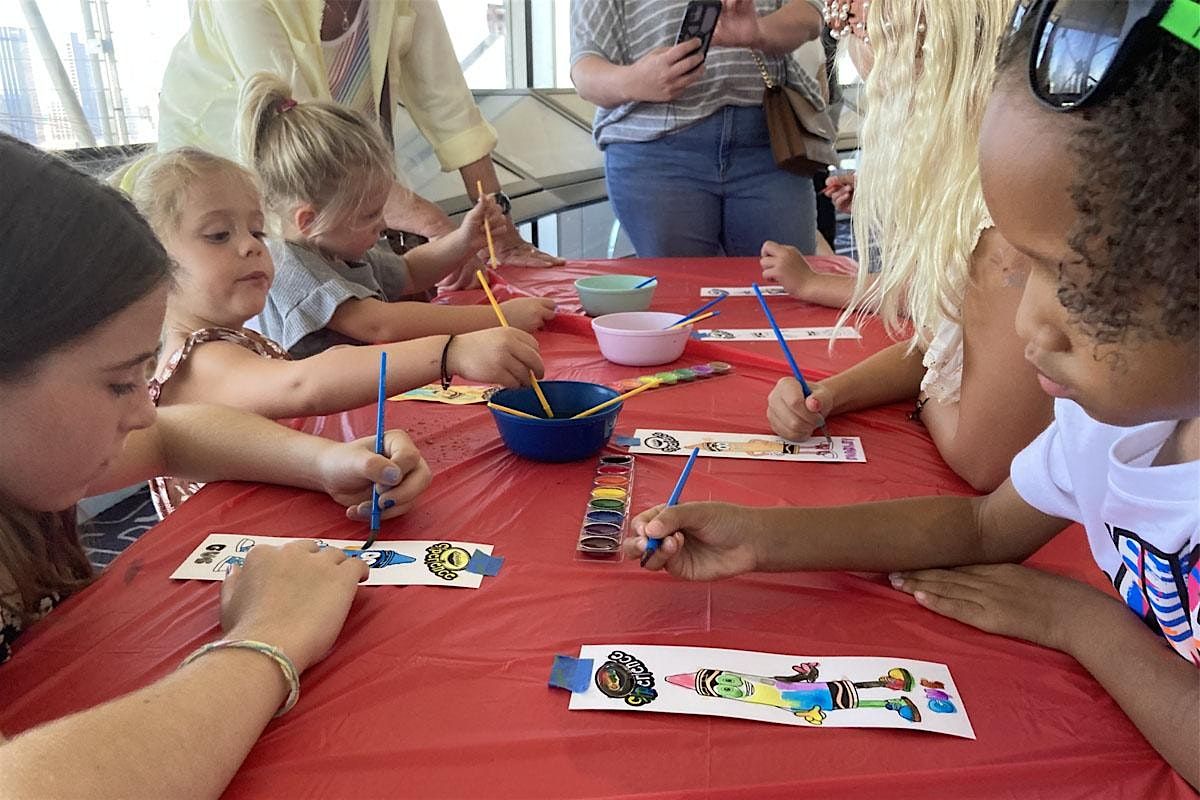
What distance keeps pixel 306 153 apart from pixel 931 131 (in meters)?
1.05

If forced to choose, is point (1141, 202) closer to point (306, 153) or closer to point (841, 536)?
point (841, 536)

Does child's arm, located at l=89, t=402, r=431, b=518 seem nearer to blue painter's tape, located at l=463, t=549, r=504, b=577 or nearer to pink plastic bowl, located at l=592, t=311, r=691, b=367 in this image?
blue painter's tape, located at l=463, t=549, r=504, b=577

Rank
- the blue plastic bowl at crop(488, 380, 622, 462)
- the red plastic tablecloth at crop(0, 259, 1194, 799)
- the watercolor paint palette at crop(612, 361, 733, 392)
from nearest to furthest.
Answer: the red plastic tablecloth at crop(0, 259, 1194, 799)
the blue plastic bowl at crop(488, 380, 622, 462)
the watercolor paint palette at crop(612, 361, 733, 392)

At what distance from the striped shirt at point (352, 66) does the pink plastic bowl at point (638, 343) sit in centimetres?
99

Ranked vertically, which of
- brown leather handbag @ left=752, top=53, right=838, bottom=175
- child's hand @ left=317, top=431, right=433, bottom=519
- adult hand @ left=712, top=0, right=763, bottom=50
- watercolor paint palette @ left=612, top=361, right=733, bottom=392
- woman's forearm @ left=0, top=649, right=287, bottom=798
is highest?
adult hand @ left=712, top=0, right=763, bottom=50

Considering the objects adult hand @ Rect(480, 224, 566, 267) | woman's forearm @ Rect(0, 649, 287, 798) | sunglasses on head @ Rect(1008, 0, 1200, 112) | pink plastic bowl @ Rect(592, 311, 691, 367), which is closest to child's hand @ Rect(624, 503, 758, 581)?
woman's forearm @ Rect(0, 649, 287, 798)

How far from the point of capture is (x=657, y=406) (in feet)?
4.42

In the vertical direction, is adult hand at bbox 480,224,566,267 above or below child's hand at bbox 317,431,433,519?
below

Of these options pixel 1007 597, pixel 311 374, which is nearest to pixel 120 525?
A: pixel 311 374

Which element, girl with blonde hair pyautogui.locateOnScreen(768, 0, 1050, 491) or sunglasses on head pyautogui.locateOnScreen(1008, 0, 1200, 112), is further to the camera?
girl with blonde hair pyautogui.locateOnScreen(768, 0, 1050, 491)

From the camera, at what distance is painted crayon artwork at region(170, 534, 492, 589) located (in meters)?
0.87

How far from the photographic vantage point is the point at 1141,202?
536 mm

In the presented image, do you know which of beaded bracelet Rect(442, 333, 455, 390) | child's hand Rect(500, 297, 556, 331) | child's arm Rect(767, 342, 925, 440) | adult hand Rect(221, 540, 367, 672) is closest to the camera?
adult hand Rect(221, 540, 367, 672)

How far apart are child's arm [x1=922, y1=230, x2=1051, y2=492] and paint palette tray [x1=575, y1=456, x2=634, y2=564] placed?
0.41 metres
